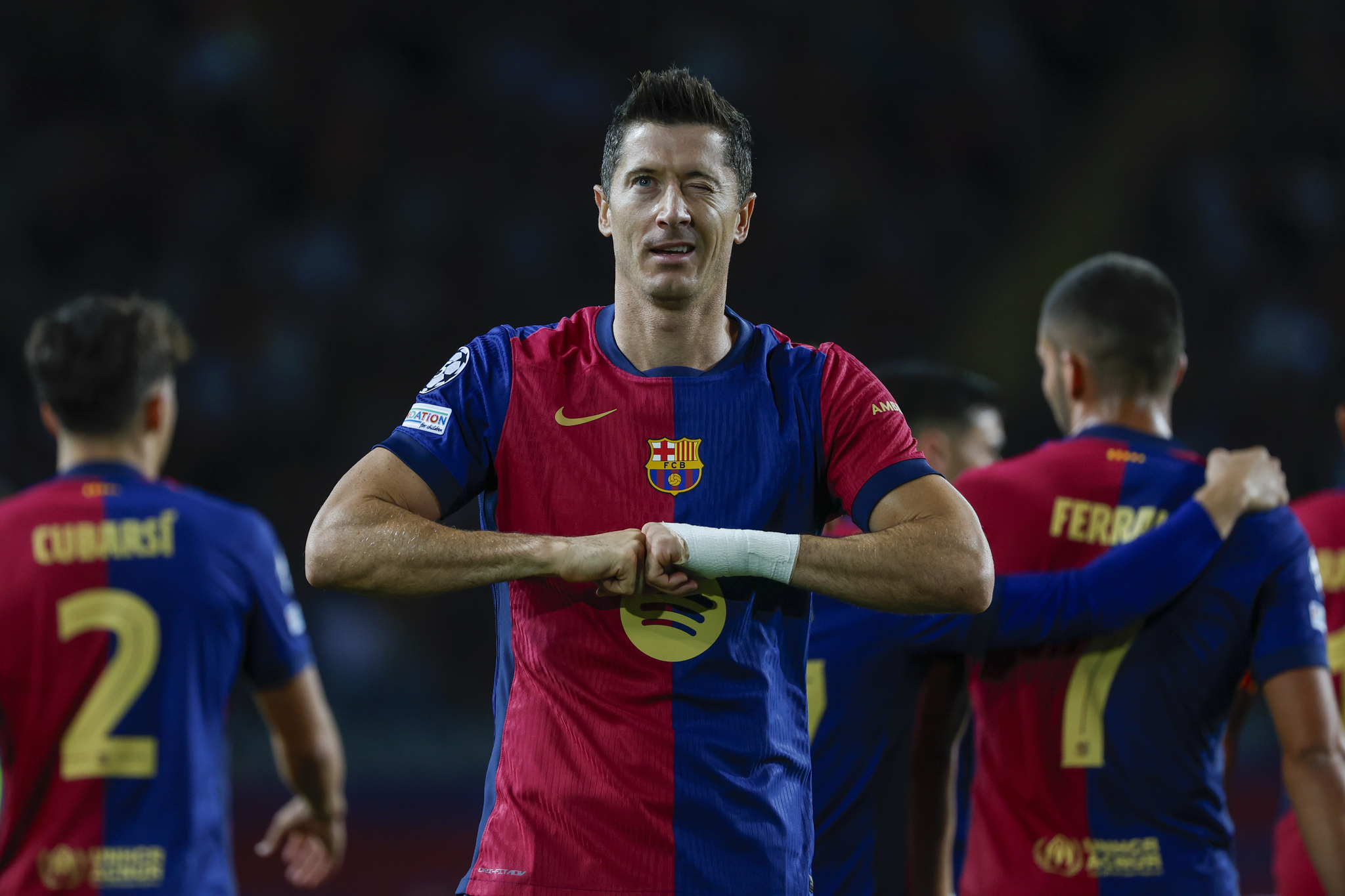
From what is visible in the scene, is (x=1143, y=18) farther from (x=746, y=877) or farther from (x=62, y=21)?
(x=746, y=877)

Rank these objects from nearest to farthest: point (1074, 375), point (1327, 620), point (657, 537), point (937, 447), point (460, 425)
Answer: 1. point (657, 537)
2. point (460, 425)
3. point (1074, 375)
4. point (1327, 620)
5. point (937, 447)

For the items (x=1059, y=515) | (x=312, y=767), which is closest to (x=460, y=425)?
(x=312, y=767)

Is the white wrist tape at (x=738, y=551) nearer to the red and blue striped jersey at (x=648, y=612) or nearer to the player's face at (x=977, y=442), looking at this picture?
the red and blue striped jersey at (x=648, y=612)

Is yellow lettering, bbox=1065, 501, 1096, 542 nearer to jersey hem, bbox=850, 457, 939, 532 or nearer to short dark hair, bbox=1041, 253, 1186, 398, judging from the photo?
short dark hair, bbox=1041, 253, 1186, 398

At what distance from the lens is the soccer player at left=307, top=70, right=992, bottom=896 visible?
8.02ft

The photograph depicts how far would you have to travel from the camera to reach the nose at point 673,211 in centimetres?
271

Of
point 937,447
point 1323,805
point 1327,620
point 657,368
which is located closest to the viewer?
point 657,368

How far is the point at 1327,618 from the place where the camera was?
414 cm

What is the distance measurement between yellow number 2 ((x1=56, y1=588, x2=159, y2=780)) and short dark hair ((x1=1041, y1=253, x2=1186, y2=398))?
274cm

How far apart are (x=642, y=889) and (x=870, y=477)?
915 millimetres

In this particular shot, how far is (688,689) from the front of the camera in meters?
2.52

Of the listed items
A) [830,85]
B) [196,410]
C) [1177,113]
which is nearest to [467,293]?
[196,410]

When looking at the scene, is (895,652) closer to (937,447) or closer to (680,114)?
(937,447)

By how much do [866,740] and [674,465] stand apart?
3.75ft
